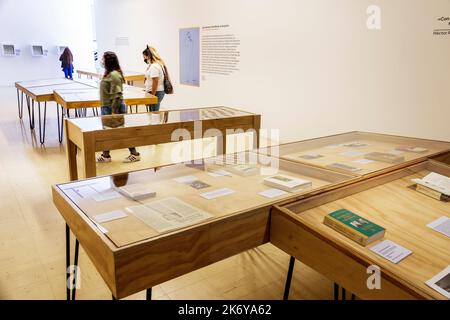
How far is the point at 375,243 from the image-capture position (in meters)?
1.35

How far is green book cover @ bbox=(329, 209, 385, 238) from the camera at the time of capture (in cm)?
137

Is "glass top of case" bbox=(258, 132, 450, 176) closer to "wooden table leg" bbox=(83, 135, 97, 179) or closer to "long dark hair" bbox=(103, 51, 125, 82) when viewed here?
"wooden table leg" bbox=(83, 135, 97, 179)

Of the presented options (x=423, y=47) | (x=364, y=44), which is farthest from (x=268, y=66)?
(x=423, y=47)

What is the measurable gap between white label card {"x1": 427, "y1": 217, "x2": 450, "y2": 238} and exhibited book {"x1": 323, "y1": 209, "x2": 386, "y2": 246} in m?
0.28

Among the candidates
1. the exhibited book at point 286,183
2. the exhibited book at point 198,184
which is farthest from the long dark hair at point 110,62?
the exhibited book at point 286,183

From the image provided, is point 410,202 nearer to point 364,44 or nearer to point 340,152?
point 340,152

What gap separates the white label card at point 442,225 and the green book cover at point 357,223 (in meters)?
0.29

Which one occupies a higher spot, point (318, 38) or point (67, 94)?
point (318, 38)

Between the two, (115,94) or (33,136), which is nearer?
(115,94)

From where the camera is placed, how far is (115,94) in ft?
14.3

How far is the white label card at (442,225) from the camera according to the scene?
150cm

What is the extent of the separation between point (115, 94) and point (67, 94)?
1484 millimetres

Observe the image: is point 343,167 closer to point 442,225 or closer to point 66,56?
point 442,225
